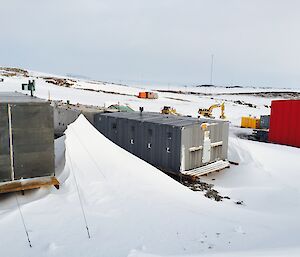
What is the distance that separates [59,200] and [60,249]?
81.9 inches

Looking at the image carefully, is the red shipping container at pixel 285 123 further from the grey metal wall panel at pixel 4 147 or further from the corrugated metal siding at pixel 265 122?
the grey metal wall panel at pixel 4 147

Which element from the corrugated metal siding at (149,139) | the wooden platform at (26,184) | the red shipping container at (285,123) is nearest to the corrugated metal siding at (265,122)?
the red shipping container at (285,123)

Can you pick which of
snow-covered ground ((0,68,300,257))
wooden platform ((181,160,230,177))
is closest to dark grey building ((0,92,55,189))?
snow-covered ground ((0,68,300,257))

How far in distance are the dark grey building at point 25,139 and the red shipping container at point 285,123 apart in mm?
18548

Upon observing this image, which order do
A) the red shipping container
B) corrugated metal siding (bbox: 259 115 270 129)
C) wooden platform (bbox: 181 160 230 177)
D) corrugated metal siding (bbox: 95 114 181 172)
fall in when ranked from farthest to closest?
corrugated metal siding (bbox: 259 115 270 129) → the red shipping container → corrugated metal siding (bbox: 95 114 181 172) → wooden platform (bbox: 181 160 230 177)

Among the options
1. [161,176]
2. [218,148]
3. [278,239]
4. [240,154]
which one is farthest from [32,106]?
[240,154]

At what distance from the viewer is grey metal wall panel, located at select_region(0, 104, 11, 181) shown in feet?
25.4

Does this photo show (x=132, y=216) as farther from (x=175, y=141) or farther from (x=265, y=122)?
(x=265, y=122)

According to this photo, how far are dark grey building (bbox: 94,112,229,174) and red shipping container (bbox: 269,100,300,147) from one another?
8799 mm

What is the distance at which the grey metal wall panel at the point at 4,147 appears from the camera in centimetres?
774

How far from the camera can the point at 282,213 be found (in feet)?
29.9

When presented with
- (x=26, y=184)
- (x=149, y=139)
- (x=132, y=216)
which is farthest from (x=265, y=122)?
(x=26, y=184)

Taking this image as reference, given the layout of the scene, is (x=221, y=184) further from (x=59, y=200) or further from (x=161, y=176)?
(x=59, y=200)

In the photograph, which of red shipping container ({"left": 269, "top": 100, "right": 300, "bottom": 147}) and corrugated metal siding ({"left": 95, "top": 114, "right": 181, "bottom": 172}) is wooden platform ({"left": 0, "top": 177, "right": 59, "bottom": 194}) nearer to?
corrugated metal siding ({"left": 95, "top": 114, "right": 181, "bottom": 172})
